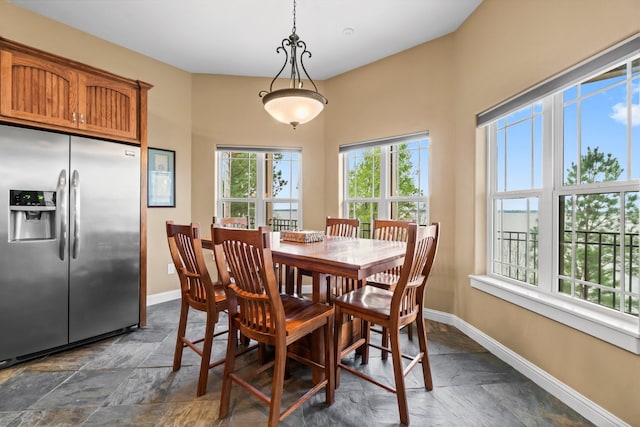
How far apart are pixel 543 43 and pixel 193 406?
3.13 meters

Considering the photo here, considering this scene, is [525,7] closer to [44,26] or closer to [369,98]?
[369,98]

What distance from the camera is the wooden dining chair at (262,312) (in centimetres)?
134

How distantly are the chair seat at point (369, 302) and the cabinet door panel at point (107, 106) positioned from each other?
247 cm

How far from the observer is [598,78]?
1.75 metres

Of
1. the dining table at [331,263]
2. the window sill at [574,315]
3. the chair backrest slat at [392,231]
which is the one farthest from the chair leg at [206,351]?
the window sill at [574,315]

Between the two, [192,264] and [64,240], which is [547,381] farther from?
[64,240]

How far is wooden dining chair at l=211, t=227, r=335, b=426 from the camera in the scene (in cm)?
134

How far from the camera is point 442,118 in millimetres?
2973

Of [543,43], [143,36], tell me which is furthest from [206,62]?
[543,43]

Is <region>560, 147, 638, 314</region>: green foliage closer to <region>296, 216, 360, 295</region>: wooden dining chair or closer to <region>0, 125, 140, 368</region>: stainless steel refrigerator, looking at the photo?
<region>296, 216, 360, 295</region>: wooden dining chair

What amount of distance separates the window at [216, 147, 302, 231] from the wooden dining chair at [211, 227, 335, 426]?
2448mm

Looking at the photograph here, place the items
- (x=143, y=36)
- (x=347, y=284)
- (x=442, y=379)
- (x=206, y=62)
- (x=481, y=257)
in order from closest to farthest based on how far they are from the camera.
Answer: (x=442, y=379) → (x=347, y=284) → (x=481, y=257) → (x=143, y=36) → (x=206, y=62)

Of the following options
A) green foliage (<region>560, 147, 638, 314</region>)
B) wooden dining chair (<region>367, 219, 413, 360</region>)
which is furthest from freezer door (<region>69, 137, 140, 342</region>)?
green foliage (<region>560, 147, 638, 314</region>)

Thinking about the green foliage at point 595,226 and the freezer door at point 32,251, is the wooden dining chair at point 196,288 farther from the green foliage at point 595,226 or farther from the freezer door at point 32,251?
the green foliage at point 595,226
